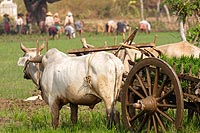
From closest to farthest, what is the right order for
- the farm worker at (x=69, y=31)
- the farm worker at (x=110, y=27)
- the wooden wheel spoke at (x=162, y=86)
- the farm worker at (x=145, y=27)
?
the wooden wheel spoke at (x=162, y=86), the farm worker at (x=69, y=31), the farm worker at (x=145, y=27), the farm worker at (x=110, y=27)

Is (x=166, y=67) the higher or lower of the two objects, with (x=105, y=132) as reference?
higher

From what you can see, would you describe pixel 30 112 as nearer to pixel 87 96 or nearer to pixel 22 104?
pixel 22 104

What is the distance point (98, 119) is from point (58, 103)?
69 centimetres

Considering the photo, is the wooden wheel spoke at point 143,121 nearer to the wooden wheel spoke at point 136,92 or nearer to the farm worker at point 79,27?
the wooden wheel spoke at point 136,92

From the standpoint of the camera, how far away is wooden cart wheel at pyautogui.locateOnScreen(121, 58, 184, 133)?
7.41 m

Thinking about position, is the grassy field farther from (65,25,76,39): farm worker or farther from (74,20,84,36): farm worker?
(74,20,84,36): farm worker

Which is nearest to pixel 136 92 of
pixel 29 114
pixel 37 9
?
→ pixel 29 114

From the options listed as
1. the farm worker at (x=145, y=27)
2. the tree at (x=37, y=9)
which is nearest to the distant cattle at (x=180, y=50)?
the farm worker at (x=145, y=27)

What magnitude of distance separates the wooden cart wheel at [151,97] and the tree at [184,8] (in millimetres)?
6678

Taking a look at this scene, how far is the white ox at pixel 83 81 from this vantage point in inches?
333

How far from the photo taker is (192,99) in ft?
24.3

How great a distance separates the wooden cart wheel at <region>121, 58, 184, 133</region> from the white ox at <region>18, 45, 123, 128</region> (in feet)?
1.19

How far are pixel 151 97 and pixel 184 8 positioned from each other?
7.26 meters

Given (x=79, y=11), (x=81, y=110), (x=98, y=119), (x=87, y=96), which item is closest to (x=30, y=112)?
(x=81, y=110)
